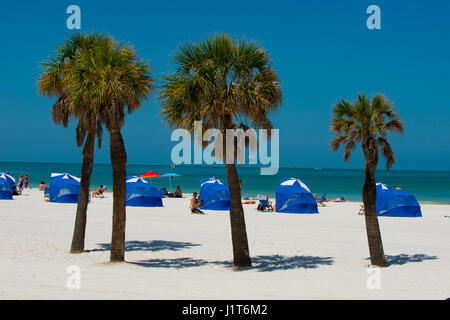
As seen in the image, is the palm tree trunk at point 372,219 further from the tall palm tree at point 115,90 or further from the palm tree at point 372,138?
the tall palm tree at point 115,90

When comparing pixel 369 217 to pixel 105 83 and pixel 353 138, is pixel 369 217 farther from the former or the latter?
pixel 105 83

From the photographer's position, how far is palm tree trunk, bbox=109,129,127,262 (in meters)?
11.0

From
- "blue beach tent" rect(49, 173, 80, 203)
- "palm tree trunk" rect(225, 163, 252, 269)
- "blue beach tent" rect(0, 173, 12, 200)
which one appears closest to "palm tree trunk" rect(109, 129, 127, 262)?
"palm tree trunk" rect(225, 163, 252, 269)

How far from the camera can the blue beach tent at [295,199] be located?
25297 millimetres

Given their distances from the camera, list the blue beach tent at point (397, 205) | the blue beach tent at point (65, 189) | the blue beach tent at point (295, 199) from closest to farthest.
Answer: the blue beach tent at point (397, 205)
the blue beach tent at point (295, 199)
the blue beach tent at point (65, 189)

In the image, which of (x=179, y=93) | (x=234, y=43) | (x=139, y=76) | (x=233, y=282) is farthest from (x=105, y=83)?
(x=233, y=282)

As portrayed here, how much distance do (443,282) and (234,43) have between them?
22.6 feet

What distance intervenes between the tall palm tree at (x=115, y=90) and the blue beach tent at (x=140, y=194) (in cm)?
1650

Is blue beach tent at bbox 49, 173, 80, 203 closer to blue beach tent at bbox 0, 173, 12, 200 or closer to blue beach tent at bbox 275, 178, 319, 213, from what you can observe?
blue beach tent at bbox 0, 173, 12, 200

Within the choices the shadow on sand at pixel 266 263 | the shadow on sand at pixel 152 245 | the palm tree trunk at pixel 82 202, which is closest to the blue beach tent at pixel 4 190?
the shadow on sand at pixel 152 245

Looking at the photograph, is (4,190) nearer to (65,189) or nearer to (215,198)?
(65,189)

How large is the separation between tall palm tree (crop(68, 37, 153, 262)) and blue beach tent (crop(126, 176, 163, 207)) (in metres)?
16.5

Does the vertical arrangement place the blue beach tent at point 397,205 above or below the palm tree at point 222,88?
below

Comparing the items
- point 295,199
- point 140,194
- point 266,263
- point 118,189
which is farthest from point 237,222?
point 140,194
